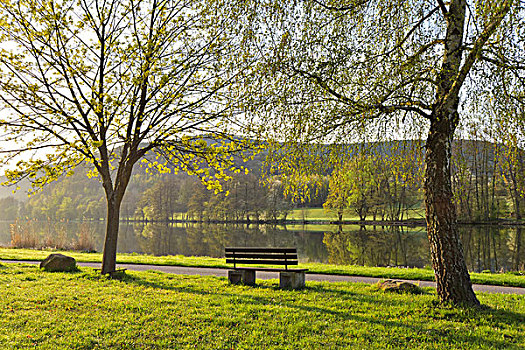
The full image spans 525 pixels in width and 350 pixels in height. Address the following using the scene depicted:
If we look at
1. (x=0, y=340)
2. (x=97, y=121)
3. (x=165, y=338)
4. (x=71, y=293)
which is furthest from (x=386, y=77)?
(x=97, y=121)

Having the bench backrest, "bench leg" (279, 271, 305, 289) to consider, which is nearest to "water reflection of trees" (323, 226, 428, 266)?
the bench backrest

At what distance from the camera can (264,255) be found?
10281mm

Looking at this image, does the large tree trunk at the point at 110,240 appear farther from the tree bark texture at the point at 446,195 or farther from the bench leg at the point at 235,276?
the tree bark texture at the point at 446,195

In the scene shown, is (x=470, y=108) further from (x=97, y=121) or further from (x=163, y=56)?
(x=97, y=121)

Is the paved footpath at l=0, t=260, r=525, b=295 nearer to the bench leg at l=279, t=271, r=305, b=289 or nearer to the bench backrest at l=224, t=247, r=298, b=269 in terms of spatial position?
the bench backrest at l=224, t=247, r=298, b=269

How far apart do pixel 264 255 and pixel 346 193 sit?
3.56m

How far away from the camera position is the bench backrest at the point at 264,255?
999cm

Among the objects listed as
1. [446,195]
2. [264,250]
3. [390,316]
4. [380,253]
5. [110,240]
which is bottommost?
[380,253]

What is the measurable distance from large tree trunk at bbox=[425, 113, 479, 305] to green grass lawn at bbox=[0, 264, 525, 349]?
16.0 inches

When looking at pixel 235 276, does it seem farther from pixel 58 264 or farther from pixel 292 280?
pixel 58 264

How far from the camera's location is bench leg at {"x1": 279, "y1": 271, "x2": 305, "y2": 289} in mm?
9438

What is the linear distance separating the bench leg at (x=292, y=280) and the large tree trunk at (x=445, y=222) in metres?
3.22

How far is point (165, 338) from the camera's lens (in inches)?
225

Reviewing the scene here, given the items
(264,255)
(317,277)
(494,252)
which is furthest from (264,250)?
(494,252)
